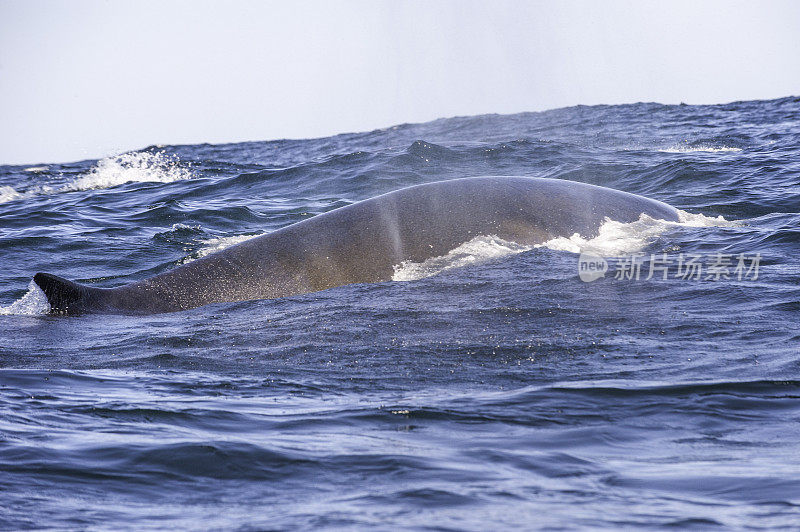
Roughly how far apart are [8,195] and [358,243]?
1472cm

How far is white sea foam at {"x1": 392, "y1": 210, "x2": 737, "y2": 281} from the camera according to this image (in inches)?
282

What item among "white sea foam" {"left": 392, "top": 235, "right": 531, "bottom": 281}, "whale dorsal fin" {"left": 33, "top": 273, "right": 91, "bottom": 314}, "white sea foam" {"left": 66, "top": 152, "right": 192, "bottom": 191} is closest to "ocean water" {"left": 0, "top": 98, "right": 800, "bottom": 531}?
"white sea foam" {"left": 392, "top": 235, "right": 531, "bottom": 281}

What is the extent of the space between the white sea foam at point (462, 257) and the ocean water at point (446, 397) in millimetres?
18

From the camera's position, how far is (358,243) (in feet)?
23.6

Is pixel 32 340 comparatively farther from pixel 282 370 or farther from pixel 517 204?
pixel 517 204

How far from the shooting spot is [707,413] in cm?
436

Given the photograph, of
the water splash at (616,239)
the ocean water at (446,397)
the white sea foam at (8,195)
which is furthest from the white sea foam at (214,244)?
the white sea foam at (8,195)

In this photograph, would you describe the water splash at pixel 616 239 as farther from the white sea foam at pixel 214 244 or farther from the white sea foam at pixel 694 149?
the white sea foam at pixel 694 149

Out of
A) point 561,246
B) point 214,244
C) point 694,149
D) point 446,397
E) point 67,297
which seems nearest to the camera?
point 446,397

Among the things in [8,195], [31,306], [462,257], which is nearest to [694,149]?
[462,257]

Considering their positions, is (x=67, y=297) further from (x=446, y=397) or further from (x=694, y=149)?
(x=694, y=149)

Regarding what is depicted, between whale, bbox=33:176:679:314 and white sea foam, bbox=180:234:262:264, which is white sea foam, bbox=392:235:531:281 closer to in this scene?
whale, bbox=33:176:679:314

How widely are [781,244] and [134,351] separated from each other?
238 inches

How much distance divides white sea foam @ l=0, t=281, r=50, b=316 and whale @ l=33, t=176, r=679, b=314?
0.25 m
